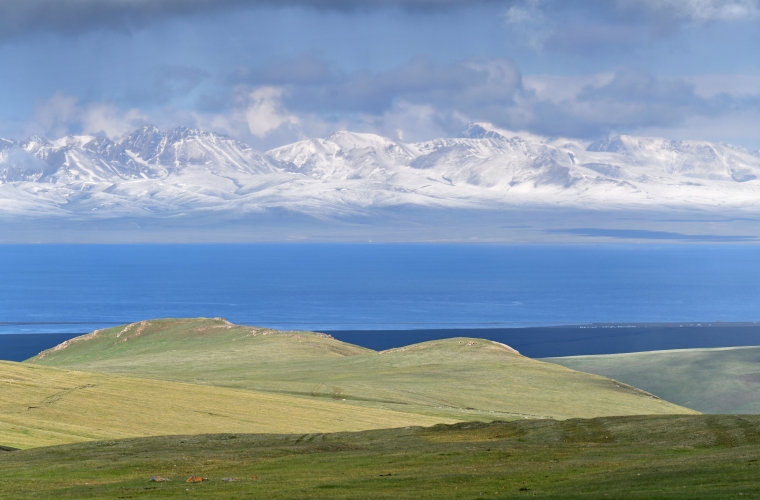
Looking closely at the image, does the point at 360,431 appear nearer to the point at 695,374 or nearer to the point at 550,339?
the point at 695,374

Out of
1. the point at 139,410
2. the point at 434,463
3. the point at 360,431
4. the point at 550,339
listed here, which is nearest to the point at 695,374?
the point at 550,339

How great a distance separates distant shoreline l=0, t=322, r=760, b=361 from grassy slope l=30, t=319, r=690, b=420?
29650 mm

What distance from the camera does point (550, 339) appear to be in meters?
182

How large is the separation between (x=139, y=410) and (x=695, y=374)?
234 ft

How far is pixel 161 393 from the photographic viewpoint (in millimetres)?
76875

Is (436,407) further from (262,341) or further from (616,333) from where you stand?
(616,333)

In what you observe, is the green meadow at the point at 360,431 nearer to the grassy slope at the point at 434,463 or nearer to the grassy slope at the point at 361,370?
the grassy slope at the point at 434,463

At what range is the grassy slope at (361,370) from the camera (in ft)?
293

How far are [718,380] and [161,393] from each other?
6612 cm

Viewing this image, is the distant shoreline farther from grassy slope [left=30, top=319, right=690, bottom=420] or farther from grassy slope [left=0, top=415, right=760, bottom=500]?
grassy slope [left=0, top=415, right=760, bottom=500]

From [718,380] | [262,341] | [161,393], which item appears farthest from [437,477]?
[262,341]

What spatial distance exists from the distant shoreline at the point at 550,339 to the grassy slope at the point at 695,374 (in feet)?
103

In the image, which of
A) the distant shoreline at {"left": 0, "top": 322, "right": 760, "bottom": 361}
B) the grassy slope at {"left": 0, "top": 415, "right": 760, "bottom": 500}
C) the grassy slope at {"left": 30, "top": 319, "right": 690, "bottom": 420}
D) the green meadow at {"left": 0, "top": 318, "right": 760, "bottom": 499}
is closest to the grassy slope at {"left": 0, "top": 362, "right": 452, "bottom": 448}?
the green meadow at {"left": 0, "top": 318, "right": 760, "bottom": 499}

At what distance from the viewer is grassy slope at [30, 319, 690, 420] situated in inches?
3511
